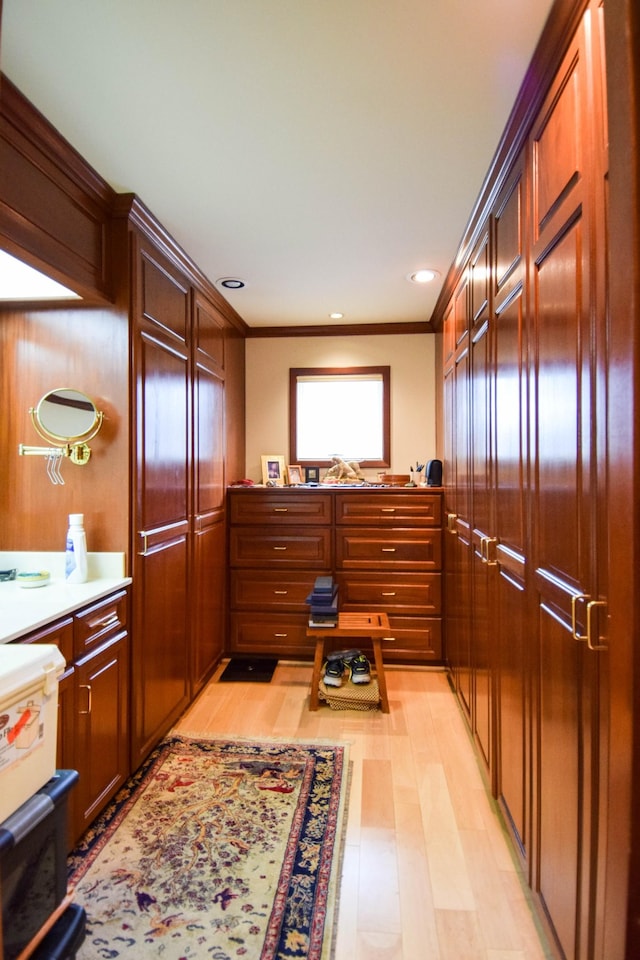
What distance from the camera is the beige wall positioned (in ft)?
12.2

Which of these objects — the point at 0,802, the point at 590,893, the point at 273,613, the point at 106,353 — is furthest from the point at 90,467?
the point at 590,893

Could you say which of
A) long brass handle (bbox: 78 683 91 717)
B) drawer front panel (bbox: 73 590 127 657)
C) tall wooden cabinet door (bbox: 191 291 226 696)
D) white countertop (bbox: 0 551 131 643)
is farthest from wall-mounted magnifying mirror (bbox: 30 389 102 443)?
long brass handle (bbox: 78 683 91 717)

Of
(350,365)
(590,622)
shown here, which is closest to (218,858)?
(590,622)

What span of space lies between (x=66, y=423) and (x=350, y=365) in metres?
2.31

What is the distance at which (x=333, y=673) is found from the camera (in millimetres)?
2773

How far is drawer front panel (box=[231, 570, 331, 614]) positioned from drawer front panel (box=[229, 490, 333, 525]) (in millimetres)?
354

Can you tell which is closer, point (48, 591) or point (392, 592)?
point (48, 591)

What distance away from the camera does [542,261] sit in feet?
4.21

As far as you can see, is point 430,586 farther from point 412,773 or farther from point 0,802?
point 0,802

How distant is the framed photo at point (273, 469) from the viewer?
3.77 m

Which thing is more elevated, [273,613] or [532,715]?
[532,715]

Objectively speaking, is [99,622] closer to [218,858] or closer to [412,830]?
[218,858]

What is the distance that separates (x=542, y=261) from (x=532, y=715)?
4.11 ft

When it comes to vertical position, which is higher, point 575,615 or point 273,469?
point 273,469
